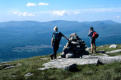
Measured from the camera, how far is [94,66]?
52.6 feet

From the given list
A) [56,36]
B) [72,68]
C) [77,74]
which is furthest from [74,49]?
[77,74]

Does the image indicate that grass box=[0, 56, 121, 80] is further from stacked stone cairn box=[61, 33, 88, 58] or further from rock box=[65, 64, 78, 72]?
stacked stone cairn box=[61, 33, 88, 58]

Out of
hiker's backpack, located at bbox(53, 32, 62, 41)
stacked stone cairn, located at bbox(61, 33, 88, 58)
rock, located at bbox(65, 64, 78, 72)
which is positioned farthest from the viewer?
stacked stone cairn, located at bbox(61, 33, 88, 58)

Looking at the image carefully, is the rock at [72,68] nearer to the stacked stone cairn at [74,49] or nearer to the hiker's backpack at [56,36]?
the hiker's backpack at [56,36]

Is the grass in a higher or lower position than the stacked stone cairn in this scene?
lower

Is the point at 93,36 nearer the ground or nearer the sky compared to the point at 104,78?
nearer the sky

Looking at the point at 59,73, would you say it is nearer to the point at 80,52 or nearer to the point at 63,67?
the point at 63,67

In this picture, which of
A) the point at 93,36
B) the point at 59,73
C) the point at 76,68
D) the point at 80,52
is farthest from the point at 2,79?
the point at 93,36

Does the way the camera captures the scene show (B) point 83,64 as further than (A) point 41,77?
Yes

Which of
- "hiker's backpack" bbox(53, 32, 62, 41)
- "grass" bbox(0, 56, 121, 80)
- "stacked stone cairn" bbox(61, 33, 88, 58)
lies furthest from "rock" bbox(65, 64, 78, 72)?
"stacked stone cairn" bbox(61, 33, 88, 58)

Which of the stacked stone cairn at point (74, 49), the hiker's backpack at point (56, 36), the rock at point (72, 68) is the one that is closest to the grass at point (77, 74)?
the rock at point (72, 68)

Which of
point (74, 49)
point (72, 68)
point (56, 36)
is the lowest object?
point (72, 68)

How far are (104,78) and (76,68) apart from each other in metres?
4.24

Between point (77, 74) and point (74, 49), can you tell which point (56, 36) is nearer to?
point (74, 49)
